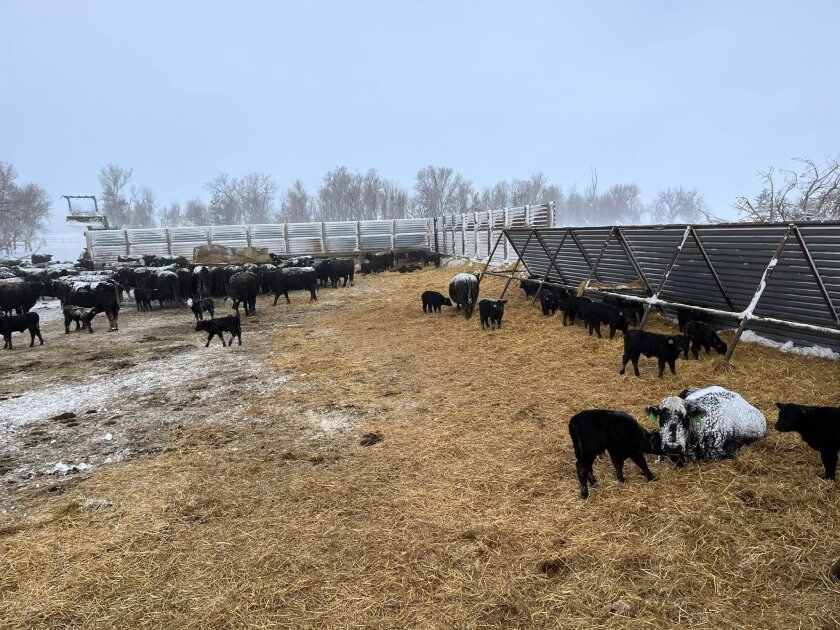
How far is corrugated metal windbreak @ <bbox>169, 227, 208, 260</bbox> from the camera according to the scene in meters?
33.9

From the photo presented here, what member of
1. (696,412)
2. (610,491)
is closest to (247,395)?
(610,491)

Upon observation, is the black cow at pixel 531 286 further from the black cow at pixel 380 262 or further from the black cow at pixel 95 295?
the black cow at pixel 380 262

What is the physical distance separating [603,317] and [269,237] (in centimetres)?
3048

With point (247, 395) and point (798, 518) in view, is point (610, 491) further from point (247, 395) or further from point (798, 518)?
point (247, 395)

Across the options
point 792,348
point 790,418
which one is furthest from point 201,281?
point 790,418

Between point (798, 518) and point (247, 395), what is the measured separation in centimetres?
710

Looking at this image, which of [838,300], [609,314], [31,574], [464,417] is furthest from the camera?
[609,314]

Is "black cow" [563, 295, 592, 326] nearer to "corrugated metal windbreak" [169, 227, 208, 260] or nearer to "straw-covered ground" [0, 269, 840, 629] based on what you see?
"straw-covered ground" [0, 269, 840, 629]

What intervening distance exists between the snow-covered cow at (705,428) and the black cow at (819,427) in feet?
1.26

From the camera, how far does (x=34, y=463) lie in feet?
18.3

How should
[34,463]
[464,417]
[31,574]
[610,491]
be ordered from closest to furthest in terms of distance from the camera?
[31,574] → [610,491] → [34,463] → [464,417]

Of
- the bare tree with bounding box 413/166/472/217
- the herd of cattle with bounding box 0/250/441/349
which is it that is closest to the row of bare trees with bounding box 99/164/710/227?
the bare tree with bounding box 413/166/472/217

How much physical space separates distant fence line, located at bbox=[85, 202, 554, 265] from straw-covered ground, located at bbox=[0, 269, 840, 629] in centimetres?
2402

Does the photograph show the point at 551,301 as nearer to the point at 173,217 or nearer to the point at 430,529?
the point at 430,529
